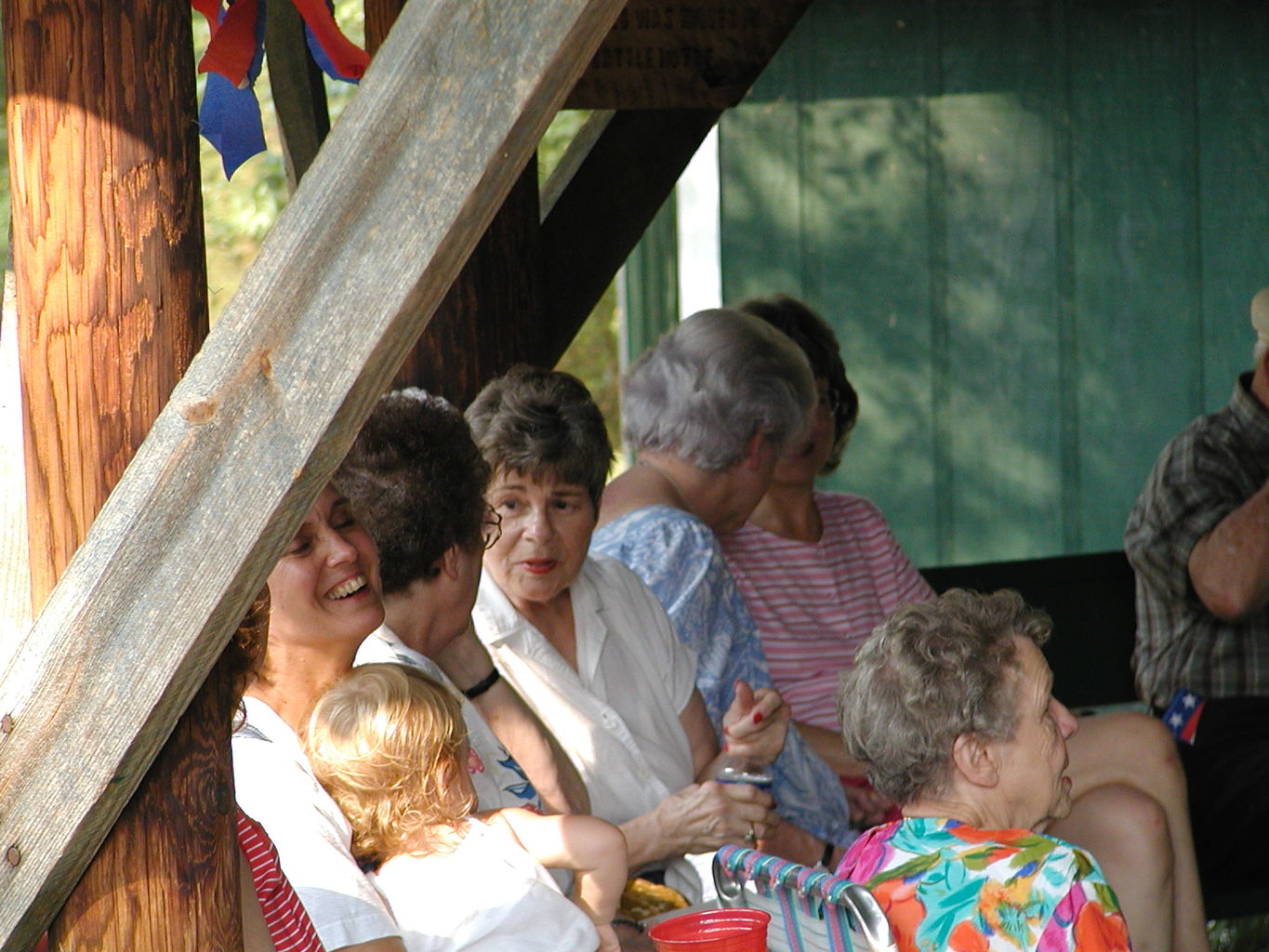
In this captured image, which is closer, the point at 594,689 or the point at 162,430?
the point at 162,430

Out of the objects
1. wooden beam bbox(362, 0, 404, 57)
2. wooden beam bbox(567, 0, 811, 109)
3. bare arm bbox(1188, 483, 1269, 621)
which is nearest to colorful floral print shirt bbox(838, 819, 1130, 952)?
bare arm bbox(1188, 483, 1269, 621)

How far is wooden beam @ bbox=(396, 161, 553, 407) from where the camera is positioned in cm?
325

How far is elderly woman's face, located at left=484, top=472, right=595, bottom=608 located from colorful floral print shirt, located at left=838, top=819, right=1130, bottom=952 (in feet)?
3.07

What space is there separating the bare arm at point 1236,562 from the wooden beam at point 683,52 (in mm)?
1398

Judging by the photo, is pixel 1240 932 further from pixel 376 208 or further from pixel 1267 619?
pixel 376 208

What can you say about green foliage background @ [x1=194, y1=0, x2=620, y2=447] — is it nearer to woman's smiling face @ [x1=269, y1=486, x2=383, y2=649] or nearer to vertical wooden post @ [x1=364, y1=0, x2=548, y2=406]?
vertical wooden post @ [x1=364, y1=0, x2=548, y2=406]

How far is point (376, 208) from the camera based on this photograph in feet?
4.78

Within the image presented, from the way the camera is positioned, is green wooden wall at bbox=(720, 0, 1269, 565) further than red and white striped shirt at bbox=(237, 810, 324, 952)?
Yes

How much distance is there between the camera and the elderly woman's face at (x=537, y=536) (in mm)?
2818

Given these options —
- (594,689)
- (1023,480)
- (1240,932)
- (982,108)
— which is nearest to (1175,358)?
(1023,480)

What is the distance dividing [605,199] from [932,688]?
1905 millimetres

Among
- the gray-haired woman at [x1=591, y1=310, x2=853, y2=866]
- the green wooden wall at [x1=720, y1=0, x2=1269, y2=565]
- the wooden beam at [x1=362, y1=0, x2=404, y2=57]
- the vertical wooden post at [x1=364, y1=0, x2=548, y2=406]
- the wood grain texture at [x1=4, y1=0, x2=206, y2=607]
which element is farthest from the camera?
the green wooden wall at [x1=720, y1=0, x2=1269, y2=565]

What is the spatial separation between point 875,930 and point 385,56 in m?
1.18

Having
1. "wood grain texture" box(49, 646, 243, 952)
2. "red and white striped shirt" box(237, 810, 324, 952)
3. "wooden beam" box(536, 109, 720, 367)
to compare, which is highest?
"wooden beam" box(536, 109, 720, 367)
